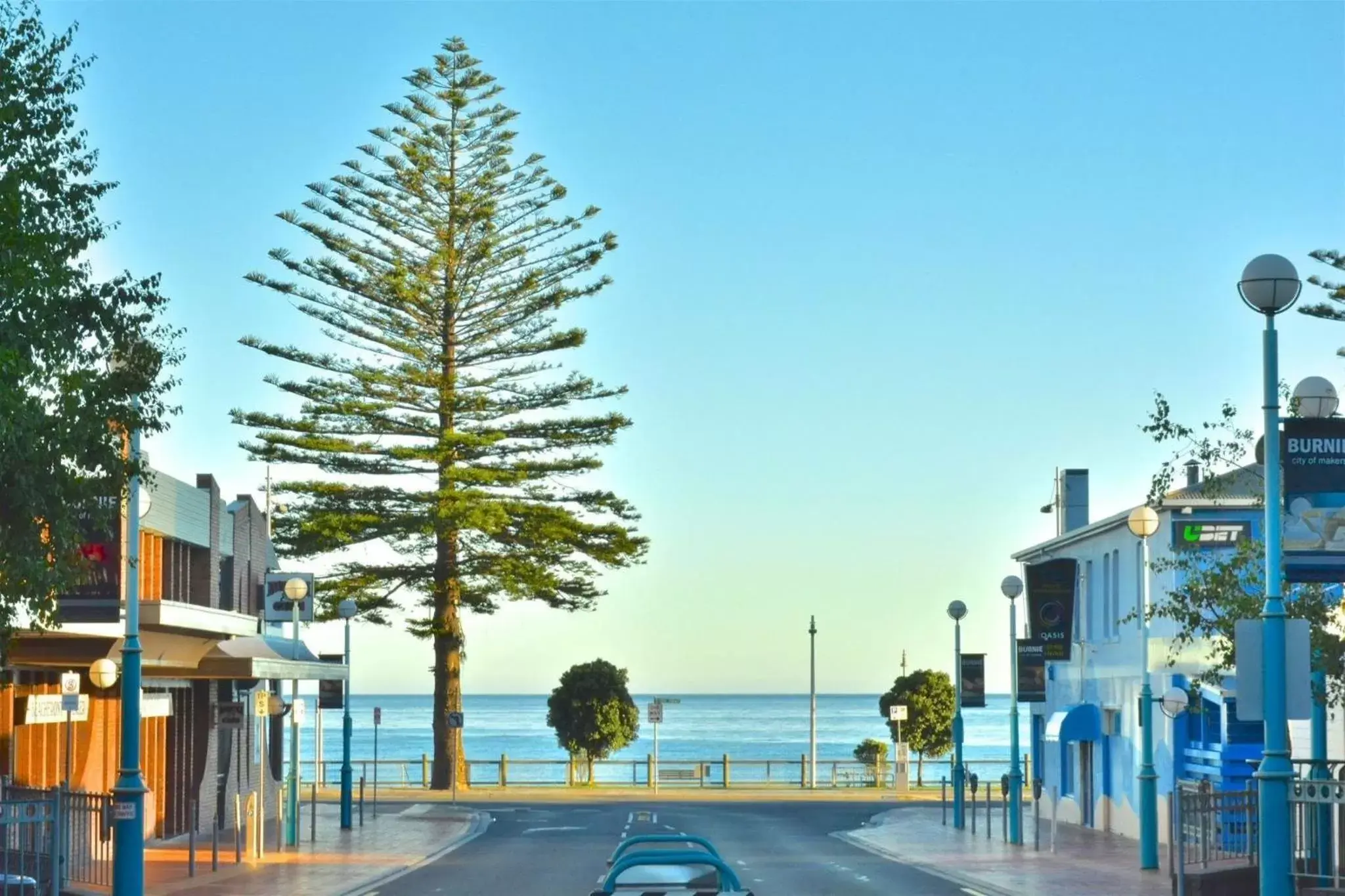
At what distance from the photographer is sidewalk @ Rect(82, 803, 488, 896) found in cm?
2731

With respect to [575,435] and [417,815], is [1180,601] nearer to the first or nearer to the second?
[417,815]

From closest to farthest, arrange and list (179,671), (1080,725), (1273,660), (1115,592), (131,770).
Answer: (1273,660) < (131,770) < (179,671) < (1115,592) < (1080,725)

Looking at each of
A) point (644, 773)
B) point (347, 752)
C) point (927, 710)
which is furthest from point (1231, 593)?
point (644, 773)

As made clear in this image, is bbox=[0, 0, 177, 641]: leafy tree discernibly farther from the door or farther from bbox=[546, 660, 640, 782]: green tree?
bbox=[546, 660, 640, 782]: green tree

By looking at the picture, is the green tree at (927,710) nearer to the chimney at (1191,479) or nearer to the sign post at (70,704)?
the chimney at (1191,479)

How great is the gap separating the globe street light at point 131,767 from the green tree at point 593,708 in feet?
149

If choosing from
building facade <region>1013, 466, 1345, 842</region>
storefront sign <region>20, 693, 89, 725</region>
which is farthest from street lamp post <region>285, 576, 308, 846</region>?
building facade <region>1013, 466, 1345, 842</region>

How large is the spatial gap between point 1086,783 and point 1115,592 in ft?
17.0

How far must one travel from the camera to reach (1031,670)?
40188mm

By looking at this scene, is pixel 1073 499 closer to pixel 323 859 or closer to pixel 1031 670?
pixel 1031 670

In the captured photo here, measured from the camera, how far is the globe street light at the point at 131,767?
22984mm

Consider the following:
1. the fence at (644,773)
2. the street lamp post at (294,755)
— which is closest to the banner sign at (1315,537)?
the street lamp post at (294,755)

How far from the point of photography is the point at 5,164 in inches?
770

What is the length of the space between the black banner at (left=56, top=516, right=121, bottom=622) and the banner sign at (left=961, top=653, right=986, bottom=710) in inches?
829
